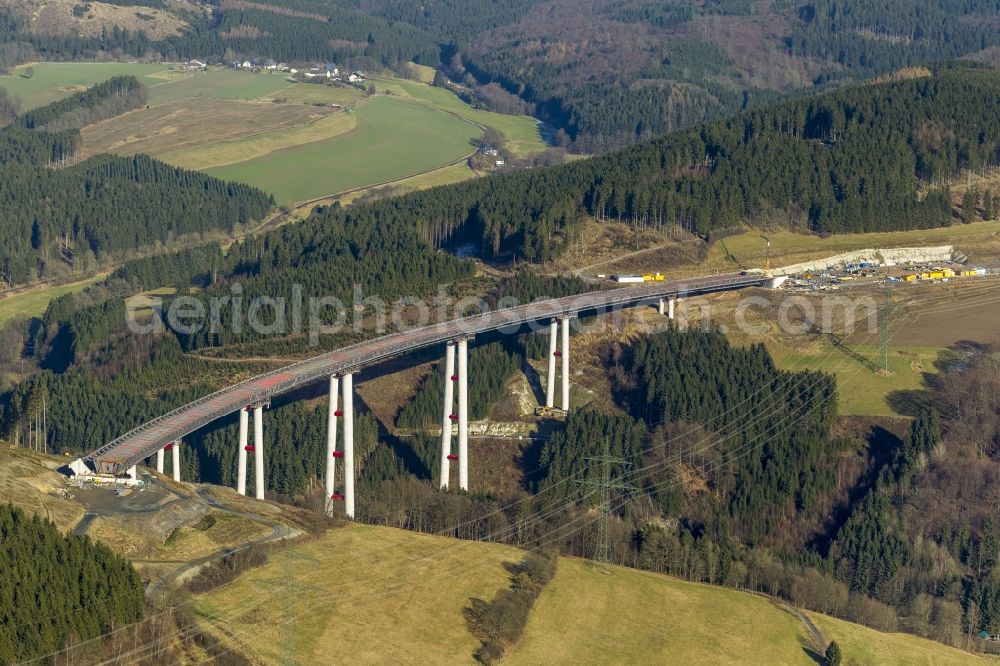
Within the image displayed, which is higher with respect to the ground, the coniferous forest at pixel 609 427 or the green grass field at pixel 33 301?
the coniferous forest at pixel 609 427

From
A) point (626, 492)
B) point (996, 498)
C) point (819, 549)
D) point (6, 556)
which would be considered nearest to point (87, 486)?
point (6, 556)

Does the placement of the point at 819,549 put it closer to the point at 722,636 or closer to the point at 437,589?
the point at 722,636

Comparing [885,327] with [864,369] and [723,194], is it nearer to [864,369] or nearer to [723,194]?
[864,369]

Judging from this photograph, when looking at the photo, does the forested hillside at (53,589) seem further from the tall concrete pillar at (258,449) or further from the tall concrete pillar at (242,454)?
the tall concrete pillar at (258,449)

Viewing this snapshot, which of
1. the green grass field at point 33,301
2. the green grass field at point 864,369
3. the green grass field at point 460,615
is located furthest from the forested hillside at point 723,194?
the green grass field at point 460,615

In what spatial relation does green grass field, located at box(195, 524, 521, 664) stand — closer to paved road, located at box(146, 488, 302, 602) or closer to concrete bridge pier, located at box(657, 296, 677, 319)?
paved road, located at box(146, 488, 302, 602)
